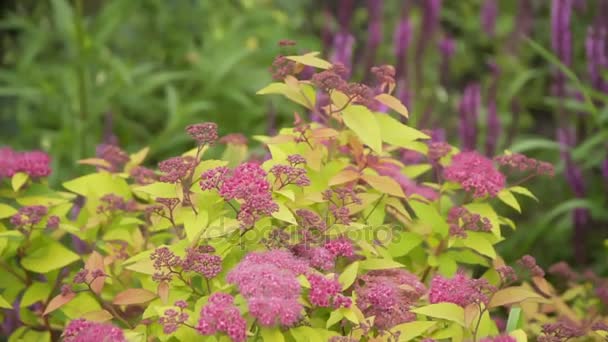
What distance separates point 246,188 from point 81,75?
192 cm

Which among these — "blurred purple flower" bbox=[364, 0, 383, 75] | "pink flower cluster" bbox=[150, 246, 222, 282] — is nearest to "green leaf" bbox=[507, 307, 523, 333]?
"pink flower cluster" bbox=[150, 246, 222, 282]

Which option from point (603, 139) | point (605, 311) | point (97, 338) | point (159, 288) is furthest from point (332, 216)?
point (603, 139)

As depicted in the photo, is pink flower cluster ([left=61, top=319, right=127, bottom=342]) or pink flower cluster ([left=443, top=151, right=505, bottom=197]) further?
pink flower cluster ([left=443, top=151, right=505, bottom=197])

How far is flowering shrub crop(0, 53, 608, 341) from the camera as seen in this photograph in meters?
1.43

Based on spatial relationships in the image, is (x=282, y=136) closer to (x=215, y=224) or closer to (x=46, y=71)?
(x=215, y=224)

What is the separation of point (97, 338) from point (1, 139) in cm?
272

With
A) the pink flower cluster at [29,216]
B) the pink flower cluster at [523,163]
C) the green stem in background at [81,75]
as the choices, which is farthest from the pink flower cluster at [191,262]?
the green stem in background at [81,75]

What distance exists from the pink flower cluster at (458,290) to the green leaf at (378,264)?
3.2 inches

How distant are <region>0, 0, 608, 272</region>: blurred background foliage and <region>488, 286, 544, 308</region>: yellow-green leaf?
124 cm

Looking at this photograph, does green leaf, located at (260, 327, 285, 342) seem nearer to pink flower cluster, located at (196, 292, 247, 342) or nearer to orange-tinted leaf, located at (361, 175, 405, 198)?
pink flower cluster, located at (196, 292, 247, 342)

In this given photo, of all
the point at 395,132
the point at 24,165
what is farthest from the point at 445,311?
the point at 24,165

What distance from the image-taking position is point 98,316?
1.62 meters

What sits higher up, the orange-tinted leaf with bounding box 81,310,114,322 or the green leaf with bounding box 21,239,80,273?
the green leaf with bounding box 21,239,80,273

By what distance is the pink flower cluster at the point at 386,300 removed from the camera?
149 centimetres
